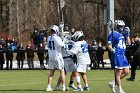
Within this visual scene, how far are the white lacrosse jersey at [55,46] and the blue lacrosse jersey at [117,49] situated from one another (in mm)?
2218

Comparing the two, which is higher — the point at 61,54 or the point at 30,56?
the point at 61,54

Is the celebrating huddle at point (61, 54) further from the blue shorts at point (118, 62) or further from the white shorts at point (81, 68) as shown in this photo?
the blue shorts at point (118, 62)

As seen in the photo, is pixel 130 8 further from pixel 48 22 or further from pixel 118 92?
pixel 118 92

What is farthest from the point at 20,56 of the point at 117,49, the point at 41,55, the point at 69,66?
the point at 117,49

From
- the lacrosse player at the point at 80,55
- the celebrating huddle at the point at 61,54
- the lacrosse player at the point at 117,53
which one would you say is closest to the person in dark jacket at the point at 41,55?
the celebrating huddle at the point at 61,54

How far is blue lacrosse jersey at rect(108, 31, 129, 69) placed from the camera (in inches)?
712

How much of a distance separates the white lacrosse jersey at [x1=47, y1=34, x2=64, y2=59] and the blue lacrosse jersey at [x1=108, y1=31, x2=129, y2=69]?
2.22 metres

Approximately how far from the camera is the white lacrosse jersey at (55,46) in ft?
64.8

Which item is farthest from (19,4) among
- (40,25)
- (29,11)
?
(40,25)

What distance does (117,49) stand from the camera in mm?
18188

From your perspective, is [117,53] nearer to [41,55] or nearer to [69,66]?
[69,66]

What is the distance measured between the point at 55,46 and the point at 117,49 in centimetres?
257

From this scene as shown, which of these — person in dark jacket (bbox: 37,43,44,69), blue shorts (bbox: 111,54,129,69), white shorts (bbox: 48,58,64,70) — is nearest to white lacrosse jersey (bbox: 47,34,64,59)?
white shorts (bbox: 48,58,64,70)

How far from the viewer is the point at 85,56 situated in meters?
20.2
